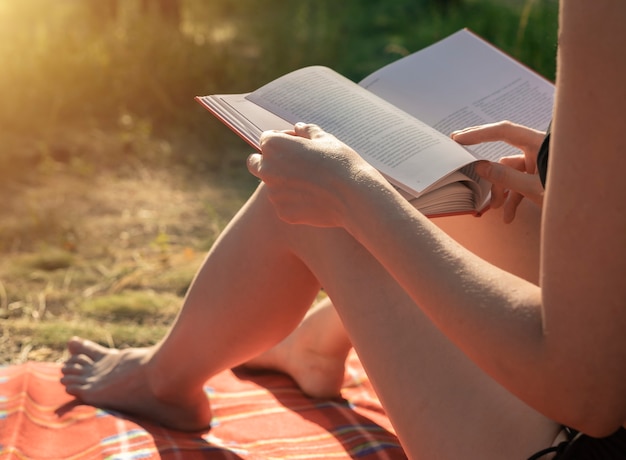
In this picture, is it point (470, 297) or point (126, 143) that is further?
point (126, 143)

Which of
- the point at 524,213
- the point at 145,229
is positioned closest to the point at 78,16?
the point at 145,229

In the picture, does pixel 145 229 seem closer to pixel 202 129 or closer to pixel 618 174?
pixel 202 129

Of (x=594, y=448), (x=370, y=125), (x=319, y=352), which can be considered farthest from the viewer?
(x=319, y=352)

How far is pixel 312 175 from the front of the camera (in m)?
1.15

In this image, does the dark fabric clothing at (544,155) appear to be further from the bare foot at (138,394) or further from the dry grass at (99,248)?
the dry grass at (99,248)

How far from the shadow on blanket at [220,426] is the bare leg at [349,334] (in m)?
0.07

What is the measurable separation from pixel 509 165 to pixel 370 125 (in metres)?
0.27

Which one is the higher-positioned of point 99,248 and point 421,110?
point 421,110

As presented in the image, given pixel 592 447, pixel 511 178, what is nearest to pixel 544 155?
pixel 511 178

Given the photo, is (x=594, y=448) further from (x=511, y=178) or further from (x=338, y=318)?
(x=338, y=318)

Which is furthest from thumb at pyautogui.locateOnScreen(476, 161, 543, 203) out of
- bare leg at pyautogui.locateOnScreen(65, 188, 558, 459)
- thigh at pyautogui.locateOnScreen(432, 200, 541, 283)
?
bare leg at pyautogui.locateOnScreen(65, 188, 558, 459)

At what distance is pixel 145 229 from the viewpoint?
120 inches

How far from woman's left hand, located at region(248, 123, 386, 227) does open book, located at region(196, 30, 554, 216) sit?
0.33ft

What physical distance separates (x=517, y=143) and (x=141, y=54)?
2.87m
